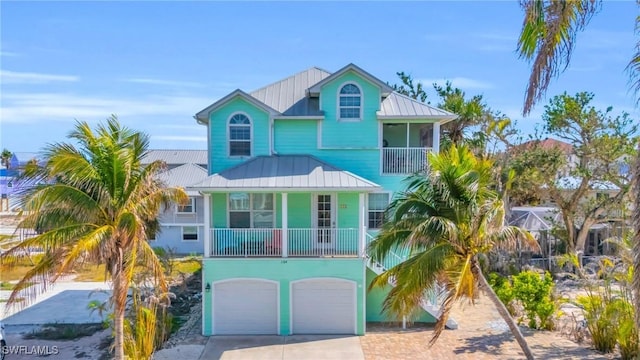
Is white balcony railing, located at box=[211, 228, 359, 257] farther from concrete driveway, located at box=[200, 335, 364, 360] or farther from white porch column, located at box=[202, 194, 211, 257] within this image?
concrete driveway, located at box=[200, 335, 364, 360]

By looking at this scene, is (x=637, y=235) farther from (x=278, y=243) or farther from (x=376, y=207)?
(x=376, y=207)

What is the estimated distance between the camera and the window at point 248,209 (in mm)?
17062

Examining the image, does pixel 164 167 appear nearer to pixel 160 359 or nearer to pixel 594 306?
pixel 160 359

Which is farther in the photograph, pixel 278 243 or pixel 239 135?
pixel 239 135

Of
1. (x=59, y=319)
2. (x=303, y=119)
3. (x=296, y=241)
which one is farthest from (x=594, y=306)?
(x=59, y=319)

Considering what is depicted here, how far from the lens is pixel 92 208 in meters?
9.30

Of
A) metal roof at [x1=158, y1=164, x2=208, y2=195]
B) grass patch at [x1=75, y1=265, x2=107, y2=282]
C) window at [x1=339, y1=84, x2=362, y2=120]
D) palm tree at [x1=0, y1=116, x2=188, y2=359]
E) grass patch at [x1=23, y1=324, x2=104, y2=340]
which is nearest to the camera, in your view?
palm tree at [x1=0, y1=116, x2=188, y2=359]

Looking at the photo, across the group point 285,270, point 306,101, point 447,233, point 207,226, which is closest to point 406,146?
point 306,101

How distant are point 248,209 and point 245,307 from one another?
12.3 ft

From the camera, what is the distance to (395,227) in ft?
35.9

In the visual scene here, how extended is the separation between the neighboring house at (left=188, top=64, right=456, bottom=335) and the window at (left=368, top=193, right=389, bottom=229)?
0.14 ft

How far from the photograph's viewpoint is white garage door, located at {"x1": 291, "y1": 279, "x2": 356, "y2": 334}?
15.3 meters

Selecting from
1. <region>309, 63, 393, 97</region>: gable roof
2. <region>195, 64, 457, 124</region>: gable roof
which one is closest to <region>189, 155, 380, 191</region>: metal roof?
<region>195, 64, 457, 124</region>: gable roof

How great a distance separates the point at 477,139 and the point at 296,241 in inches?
617
